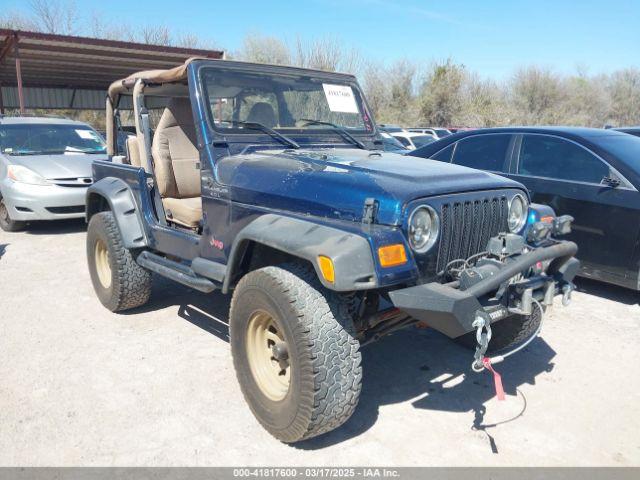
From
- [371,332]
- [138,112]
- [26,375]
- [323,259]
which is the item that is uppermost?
[138,112]

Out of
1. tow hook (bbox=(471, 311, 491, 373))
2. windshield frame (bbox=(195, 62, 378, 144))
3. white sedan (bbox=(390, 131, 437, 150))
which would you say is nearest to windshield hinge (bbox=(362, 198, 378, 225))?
tow hook (bbox=(471, 311, 491, 373))

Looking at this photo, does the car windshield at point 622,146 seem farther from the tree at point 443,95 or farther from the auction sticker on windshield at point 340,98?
the tree at point 443,95

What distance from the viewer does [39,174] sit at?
25.6ft

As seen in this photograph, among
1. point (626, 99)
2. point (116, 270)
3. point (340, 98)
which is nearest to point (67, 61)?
point (116, 270)

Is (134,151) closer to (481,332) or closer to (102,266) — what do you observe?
(102,266)

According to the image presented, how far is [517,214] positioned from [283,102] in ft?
6.24

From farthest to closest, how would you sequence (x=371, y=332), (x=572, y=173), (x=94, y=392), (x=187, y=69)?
1. (x=572, y=173)
2. (x=187, y=69)
3. (x=94, y=392)
4. (x=371, y=332)

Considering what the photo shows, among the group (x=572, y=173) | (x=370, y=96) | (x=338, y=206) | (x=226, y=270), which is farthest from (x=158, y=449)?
(x=370, y=96)

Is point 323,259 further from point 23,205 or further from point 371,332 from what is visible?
point 23,205

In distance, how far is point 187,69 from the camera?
3738 mm

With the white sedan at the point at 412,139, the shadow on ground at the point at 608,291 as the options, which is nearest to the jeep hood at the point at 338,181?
the shadow on ground at the point at 608,291

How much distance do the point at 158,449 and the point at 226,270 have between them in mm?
1057

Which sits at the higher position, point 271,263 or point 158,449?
point 271,263

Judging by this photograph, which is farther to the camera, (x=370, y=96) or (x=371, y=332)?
(x=370, y=96)
